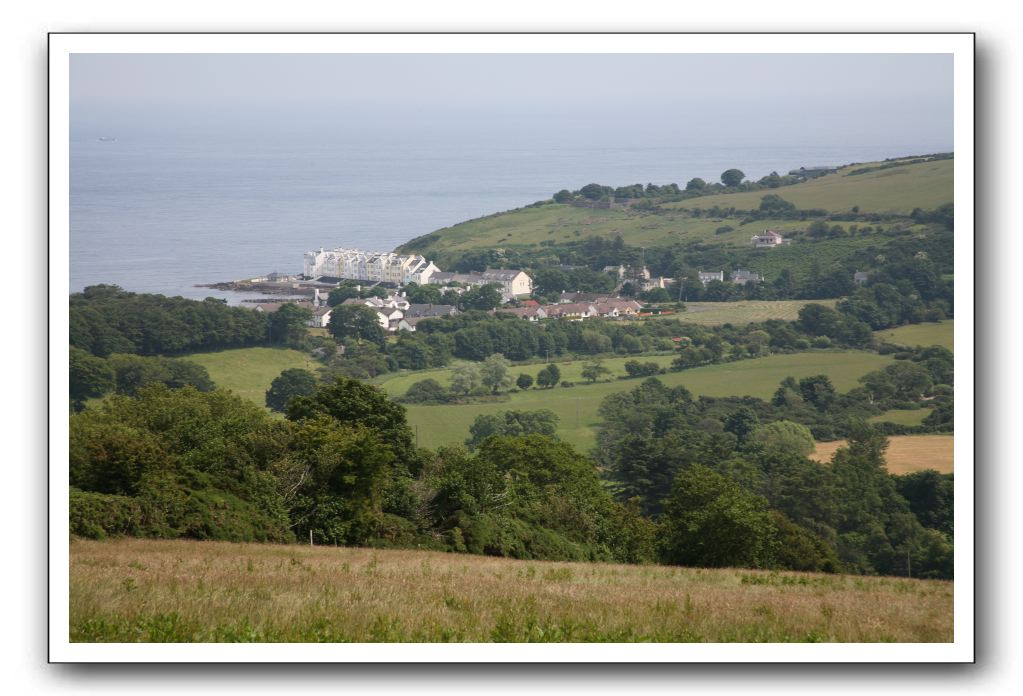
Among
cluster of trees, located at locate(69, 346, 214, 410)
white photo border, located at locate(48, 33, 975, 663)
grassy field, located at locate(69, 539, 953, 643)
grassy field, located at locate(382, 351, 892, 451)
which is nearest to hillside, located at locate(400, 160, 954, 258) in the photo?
grassy field, located at locate(382, 351, 892, 451)

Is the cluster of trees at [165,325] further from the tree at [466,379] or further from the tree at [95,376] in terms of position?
the tree at [466,379]

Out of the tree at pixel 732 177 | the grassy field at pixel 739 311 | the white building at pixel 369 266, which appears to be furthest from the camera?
the grassy field at pixel 739 311

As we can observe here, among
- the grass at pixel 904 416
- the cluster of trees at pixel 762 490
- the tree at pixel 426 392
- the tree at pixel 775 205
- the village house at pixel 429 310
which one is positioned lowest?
the cluster of trees at pixel 762 490

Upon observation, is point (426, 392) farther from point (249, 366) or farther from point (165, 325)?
point (165, 325)

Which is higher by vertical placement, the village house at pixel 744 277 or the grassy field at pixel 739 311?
the village house at pixel 744 277

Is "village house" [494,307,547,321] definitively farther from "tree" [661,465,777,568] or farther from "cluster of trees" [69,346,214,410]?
"tree" [661,465,777,568]

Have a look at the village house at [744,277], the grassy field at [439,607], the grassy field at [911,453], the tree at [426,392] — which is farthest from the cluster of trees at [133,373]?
the village house at [744,277]

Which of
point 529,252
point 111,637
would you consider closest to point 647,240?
point 529,252
